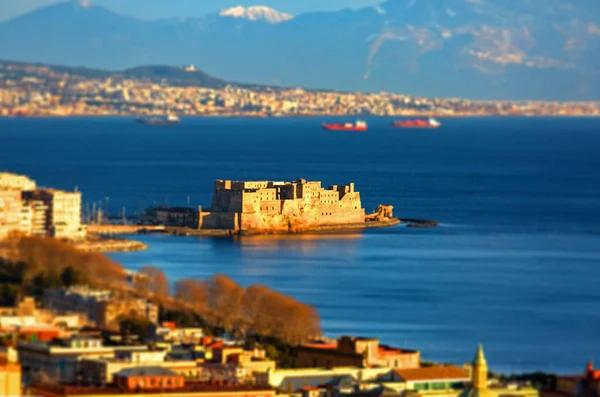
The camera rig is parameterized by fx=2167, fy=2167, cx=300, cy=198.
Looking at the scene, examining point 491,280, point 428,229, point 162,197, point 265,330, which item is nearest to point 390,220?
point 428,229

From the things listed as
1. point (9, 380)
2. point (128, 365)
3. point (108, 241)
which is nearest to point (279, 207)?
point (108, 241)

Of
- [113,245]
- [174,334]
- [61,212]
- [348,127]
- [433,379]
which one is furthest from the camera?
[348,127]

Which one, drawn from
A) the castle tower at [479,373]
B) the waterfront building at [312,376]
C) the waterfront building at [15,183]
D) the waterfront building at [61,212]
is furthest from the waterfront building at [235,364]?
the waterfront building at [15,183]

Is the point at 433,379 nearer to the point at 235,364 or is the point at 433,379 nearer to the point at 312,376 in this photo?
the point at 312,376

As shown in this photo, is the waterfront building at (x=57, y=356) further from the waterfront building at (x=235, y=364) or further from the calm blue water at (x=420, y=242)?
the calm blue water at (x=420, y=242)

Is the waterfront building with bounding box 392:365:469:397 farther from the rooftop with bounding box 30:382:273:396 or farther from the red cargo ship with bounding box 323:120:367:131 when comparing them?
the red cargo ship with bounding box 323:120:367:131

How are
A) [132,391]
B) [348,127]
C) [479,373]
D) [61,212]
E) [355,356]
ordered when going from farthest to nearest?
[348,127]
[61,212]
[355,356]
[132,391]
[479,373]

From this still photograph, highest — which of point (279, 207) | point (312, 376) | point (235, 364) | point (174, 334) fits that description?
point (279, 207)
